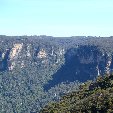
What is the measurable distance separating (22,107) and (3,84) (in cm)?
3723

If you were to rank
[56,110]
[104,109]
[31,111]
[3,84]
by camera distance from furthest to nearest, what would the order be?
[3,84] → [31,111] → [56,110] → [104,109]

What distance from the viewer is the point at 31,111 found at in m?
155

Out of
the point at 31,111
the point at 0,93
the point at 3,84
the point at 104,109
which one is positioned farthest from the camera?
the point at 3,84

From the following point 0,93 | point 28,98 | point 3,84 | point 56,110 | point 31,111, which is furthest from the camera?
point 3,84

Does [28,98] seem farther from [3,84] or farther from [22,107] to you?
[3,84]

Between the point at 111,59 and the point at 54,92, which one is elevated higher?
the point at 111,59

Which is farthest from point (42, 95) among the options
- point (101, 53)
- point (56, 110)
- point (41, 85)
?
point (56, 110)

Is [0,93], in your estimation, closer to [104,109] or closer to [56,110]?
[56,110]

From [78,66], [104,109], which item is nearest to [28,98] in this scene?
[78,66]

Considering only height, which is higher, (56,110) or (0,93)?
(56,110)

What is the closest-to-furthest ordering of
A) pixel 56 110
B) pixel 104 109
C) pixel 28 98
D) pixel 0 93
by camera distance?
pixel 104 109 < pixel 56 110 < pixel 28 98 < pixel 0 93

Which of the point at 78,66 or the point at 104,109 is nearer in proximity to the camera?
the point at 104,109

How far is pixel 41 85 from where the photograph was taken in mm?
197125

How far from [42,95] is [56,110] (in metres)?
108
